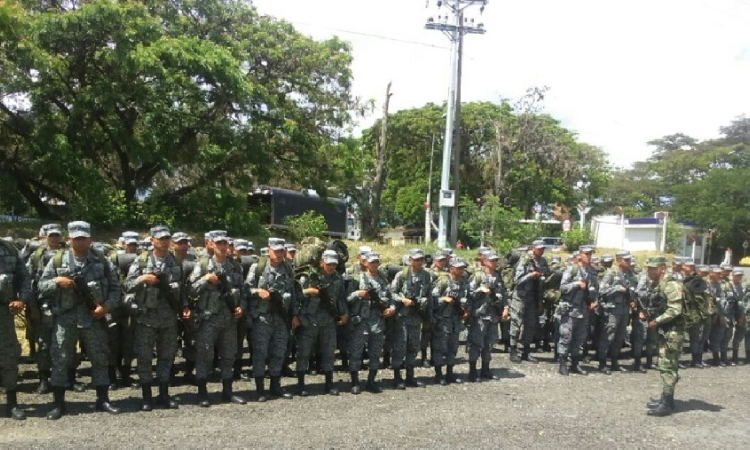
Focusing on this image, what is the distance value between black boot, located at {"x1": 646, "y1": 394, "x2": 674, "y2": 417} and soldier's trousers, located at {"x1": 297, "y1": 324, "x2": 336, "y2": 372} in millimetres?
3897

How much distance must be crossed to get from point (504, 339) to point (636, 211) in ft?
129

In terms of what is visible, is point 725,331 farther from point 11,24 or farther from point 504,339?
point 11,24

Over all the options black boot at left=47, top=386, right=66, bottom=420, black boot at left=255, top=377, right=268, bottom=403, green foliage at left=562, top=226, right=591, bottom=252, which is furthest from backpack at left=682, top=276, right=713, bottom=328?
green foliage at left=562, top=226, right=591, bottom=252

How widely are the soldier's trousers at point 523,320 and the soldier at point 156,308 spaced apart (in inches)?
231

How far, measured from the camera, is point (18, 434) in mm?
5488

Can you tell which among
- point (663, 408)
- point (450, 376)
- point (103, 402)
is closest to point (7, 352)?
point (103, 402)

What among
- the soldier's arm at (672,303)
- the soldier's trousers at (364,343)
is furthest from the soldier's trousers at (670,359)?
the soldier's trousers at (364,343)

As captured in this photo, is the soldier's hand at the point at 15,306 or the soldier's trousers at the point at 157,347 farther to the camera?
the soldier's trousers at the point at 157,347

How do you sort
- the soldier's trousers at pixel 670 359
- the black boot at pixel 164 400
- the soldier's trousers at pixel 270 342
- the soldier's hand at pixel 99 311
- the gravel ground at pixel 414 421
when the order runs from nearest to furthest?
the gravel ground at pixel 414 421 < the soldier's hand at pixel 99 311 < the black boot at pixel 164 400 < the soldier's trousers at pixel 270 342 < the soldier's trousers at pixel 670 359

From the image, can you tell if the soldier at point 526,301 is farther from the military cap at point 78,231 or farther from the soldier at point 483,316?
the military cap at point 78,231

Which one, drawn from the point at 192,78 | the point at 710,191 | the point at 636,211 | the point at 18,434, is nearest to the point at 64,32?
the point at 192,78

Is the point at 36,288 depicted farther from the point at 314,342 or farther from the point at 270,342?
the point at 314,342

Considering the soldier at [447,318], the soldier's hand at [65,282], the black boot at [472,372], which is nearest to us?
the soldier's hand at [65,282]

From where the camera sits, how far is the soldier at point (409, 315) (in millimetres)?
8102
